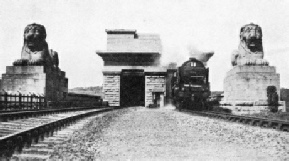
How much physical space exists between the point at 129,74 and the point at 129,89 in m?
6.73

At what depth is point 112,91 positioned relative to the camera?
3241 cm

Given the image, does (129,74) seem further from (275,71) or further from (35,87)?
(275,71)

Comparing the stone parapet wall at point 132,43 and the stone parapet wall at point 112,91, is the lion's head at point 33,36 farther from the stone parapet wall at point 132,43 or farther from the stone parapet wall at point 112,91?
the stone parapet wall at point 132,43

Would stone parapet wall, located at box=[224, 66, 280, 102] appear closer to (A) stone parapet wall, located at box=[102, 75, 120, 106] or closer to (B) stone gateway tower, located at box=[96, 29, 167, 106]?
(B) stone gateway tower, located at box=[96, 29, 167, 106]

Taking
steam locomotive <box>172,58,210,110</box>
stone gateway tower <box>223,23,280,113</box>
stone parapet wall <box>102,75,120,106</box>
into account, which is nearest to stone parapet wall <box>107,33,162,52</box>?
stone parapet wall <box>102,75,120,106</box>

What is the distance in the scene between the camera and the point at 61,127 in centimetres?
922

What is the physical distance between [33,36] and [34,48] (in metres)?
0.77

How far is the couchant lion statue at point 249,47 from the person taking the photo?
19312 mm

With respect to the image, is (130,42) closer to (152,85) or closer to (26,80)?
(152,85)

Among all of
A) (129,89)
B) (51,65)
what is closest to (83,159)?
(51,65)

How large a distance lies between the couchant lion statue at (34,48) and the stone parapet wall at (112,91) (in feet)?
32.6

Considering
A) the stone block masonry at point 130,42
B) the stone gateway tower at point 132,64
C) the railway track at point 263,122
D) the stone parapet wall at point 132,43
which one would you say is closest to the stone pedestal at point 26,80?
the stone gateway tower at point 132,64

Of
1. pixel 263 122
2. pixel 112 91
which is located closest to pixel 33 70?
pixel 112 91

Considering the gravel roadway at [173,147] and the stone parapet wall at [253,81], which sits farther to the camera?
the stone parapet wall at [253,81]
